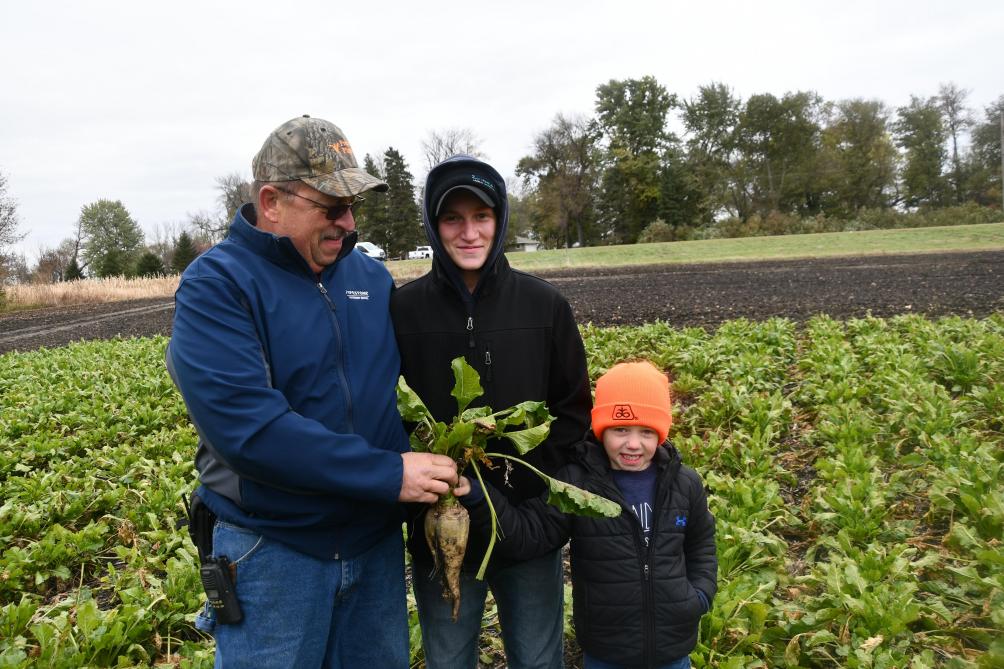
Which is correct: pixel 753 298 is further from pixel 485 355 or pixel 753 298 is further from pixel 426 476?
pixel 426 476

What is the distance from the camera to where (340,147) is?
85.5 inches

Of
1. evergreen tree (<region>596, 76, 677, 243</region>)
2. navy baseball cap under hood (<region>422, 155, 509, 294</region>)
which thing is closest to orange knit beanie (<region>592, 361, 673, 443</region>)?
navy baseball cap under hood (<region>422, 155, 509, 294</region>)

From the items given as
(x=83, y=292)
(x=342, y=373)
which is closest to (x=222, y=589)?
(x=342, y=373)

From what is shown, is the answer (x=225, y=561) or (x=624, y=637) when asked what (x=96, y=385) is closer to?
(x=225, y=561)

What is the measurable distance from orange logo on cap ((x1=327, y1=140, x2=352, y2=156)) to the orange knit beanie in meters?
1.29

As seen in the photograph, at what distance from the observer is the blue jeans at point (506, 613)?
2.45 metres

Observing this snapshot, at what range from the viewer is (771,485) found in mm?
4582

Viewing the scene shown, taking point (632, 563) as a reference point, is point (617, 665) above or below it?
below

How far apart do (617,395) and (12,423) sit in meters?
7.19

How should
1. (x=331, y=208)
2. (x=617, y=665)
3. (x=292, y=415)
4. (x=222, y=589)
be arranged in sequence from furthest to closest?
1. (x=617, y=665)
2. (x=331, y=208)
3. (x=222, y=589)
4. (x=292, y=415)

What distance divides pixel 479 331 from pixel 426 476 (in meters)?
0.60

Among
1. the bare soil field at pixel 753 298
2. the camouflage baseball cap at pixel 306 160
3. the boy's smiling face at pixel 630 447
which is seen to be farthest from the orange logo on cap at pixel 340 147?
the bare soil field at pixel 753 298

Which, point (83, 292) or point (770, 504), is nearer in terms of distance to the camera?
point (770, 504)

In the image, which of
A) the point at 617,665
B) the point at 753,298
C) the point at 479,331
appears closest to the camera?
the point at 479,331
